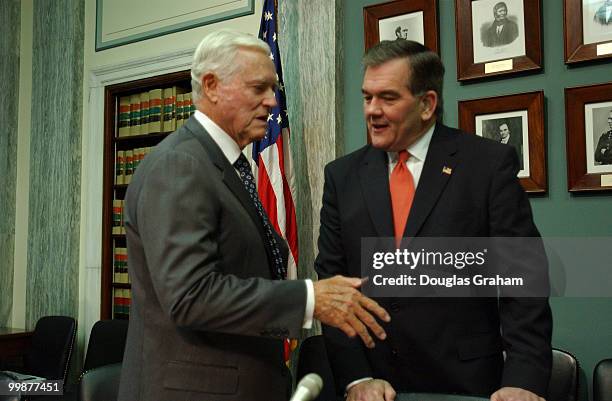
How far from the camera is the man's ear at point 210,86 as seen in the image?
1618 millimetres

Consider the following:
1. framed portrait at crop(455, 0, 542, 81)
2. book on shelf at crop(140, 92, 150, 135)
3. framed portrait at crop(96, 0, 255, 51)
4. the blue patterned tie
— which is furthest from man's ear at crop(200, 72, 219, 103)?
book on shelf at crop(140, 92, 150, 135)

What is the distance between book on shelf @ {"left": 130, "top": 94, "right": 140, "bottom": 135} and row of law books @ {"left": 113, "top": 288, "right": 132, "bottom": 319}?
1193 millimetres

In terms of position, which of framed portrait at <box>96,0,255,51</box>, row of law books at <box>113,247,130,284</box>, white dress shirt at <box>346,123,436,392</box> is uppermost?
framed portrait at <box>96,0,255,51</box>

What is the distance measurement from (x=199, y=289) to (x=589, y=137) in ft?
7.02

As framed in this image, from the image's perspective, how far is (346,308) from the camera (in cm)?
138

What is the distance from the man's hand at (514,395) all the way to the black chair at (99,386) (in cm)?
111

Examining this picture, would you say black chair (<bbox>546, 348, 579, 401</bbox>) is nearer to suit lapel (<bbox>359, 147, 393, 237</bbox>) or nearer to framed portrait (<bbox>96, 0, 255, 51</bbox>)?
suit lapel (<bbox>359, 147, 393, 237</bbox>)

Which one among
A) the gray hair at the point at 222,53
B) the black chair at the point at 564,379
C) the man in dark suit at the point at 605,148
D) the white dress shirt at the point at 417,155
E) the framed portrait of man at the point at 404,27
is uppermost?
the framed portrait of man at the point at 404,27

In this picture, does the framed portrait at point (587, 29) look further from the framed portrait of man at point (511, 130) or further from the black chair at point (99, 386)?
the black chair at point (99, 386)

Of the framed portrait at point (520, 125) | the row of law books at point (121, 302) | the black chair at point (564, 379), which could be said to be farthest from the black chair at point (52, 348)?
the black chair at point (564, 379)

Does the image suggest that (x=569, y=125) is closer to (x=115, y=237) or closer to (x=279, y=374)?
(x=279, y=374)

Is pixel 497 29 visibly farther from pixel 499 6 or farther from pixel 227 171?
pixel 227 171

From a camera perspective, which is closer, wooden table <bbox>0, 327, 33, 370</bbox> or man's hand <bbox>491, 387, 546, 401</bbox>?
man's hand <bbox>491, 387, 546, 401</bbox>

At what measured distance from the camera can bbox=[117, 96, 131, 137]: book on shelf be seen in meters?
Answer: 4.97
